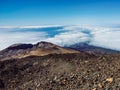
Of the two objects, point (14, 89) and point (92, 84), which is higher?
point (92, 84)

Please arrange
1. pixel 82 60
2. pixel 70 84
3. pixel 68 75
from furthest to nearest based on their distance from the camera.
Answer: pixel 82 60, pixel 68 75, pixel 70 84

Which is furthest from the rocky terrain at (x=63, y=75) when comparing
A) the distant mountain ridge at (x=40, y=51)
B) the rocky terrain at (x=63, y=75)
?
the distant mountain ridge at (x=40, y=51)

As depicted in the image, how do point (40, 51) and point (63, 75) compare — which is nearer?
point (63, 75)

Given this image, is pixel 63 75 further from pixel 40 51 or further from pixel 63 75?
pixel 40 51

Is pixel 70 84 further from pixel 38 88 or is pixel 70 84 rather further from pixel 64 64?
pixel 64 64

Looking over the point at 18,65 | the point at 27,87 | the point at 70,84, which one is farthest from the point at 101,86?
the point at 18,65

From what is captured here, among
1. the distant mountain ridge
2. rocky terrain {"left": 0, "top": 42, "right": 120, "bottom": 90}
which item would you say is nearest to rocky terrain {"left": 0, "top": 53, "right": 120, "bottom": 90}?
rocky terrain {"left": 0, "top": 42, "right": 120, "bottom": 90}

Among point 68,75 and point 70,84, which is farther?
point 68,75

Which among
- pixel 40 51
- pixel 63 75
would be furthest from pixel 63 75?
pixel 40 51

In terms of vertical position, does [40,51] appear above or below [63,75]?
below
